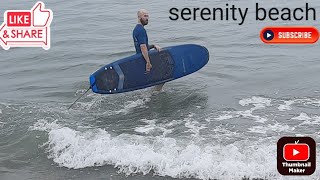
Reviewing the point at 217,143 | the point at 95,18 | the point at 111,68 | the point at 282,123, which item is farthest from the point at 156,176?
the point at 95,18

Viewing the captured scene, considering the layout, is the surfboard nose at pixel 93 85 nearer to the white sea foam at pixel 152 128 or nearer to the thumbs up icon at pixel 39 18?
the white sea foam at pixel 152 128

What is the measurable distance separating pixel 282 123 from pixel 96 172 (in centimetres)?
Answer: 427

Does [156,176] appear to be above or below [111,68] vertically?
below

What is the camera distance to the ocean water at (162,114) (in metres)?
9.81

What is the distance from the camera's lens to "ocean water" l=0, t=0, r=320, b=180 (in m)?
9.81

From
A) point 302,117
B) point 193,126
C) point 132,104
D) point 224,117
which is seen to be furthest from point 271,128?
point 132,104

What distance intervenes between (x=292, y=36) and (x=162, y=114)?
6944 mm

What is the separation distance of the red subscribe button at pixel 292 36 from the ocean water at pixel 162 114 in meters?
0.30

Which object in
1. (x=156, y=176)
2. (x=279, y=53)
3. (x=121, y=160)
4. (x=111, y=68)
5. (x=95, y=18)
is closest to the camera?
(x=156, y=176)

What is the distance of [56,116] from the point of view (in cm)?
1269

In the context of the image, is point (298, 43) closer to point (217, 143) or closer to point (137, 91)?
point (137, 91)

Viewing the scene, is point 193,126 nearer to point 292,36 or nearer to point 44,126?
point 44,126

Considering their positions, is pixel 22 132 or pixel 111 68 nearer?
pixel 22 132

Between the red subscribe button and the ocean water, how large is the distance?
11.9 inches
